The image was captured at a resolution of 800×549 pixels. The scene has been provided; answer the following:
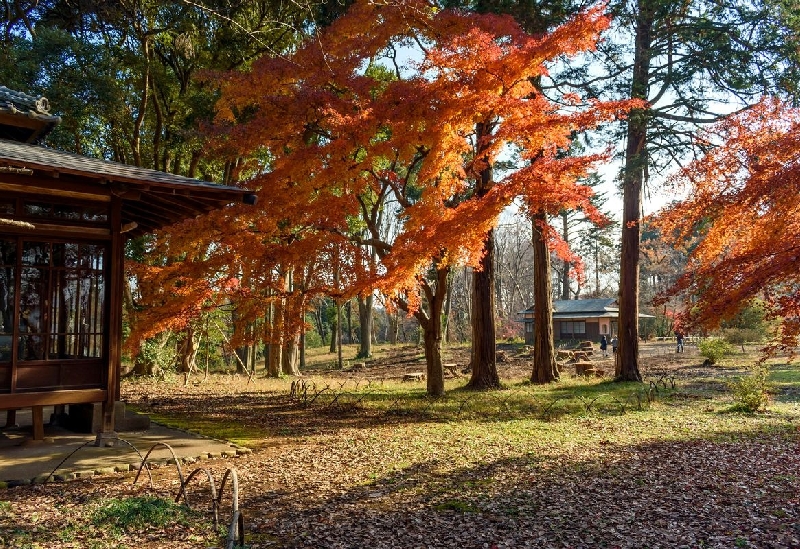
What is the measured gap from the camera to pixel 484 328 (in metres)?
15.3

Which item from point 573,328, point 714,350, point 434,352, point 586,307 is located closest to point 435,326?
point 434,352

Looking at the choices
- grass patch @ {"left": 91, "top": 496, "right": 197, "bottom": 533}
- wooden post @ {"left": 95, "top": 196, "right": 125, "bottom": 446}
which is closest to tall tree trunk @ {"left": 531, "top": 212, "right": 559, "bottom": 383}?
wooden post @ {"left": 95, "top": 196, "right": 125, "bottom": 446}

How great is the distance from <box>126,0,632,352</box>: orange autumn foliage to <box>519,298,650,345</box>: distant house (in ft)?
93.8

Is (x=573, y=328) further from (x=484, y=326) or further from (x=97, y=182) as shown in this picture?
(x=97, y=182)

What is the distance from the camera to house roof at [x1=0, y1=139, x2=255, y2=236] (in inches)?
272

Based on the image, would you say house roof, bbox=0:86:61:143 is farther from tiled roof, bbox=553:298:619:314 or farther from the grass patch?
tiled roof, bbox=553:298:619:314

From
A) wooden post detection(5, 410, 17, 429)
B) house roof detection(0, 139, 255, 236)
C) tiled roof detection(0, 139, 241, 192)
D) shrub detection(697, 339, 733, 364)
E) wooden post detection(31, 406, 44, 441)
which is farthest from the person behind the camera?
shrub detection(697, 339, 733, 364)

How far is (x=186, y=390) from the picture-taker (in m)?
16.6

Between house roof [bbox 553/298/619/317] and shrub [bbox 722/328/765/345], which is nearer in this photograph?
shrub [bbox 722/328/765/345]

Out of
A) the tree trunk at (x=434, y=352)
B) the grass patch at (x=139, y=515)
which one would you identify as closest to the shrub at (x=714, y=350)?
the tree trunk at (x=434, y=352)

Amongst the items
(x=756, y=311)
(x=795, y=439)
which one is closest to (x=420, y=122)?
(x=795, y=439)

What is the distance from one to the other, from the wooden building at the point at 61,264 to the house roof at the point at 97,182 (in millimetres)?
14

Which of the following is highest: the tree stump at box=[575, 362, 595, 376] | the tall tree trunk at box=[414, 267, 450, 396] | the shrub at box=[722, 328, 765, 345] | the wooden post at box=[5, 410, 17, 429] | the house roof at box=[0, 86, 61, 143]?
the house roof at box=[0, 86, 61, 143]

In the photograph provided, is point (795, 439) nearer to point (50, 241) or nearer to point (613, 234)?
point (50, 241)
